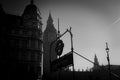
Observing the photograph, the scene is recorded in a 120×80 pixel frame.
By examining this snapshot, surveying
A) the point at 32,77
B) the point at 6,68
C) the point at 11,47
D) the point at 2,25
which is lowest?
the point at 32,77

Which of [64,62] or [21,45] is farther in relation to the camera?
[21,45]

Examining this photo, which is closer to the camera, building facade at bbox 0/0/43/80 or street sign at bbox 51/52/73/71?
street sign at bbox 51/52/73/71

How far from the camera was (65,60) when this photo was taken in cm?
535

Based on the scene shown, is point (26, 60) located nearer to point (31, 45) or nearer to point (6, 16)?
point (31, 45)

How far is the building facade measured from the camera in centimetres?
3278

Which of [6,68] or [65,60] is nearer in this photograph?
[65,60]

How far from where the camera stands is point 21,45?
3634 cm

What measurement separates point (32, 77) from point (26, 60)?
5.01m

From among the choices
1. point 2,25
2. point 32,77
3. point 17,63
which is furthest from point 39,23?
point 32,77

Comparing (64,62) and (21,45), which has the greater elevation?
(21,45)

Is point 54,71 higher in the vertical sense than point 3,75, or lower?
higher

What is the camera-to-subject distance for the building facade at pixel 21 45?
32.8 m

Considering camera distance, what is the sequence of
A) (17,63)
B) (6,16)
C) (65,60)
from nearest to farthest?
(65,60) < (17,63) < (6,16)

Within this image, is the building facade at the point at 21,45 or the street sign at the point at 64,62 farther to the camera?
the building facade at the point at 21,45
